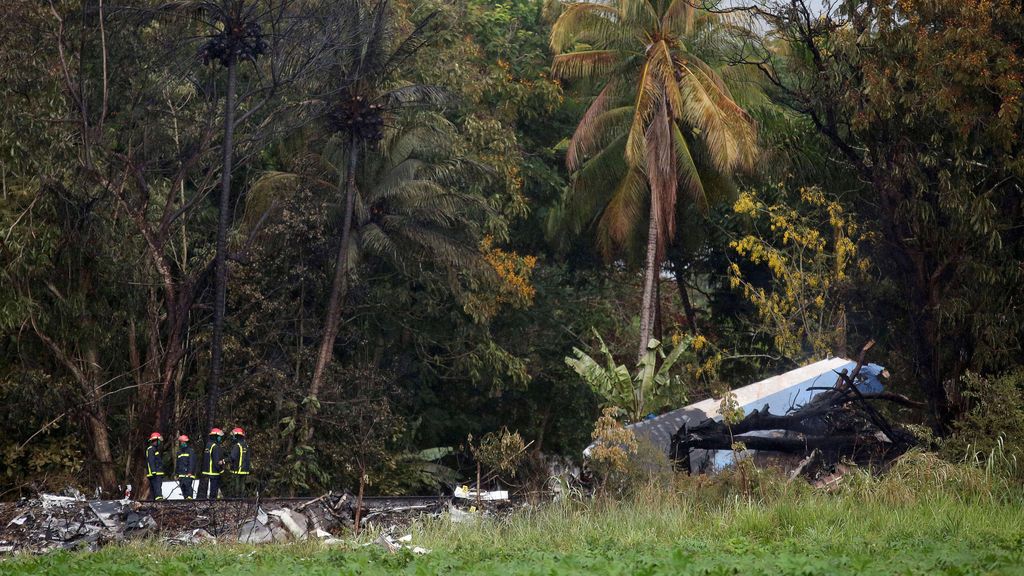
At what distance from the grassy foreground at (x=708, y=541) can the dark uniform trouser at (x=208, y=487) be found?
4924 millimetres

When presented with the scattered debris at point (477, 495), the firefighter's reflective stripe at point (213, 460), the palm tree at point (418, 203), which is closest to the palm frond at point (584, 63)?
the palm tree at point (418, 203)

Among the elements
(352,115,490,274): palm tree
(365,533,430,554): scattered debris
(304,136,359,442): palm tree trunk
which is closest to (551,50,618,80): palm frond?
(352,115,490,274): palm tree

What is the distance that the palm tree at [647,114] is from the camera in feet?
83.0

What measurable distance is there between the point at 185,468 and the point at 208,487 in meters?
0.56

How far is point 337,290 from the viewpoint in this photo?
82.8ft

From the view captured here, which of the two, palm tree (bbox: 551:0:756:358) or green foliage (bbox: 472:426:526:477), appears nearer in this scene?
green foliage (bbox: 472:426:526:477)

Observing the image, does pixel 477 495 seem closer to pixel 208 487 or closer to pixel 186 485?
pixel 208 487

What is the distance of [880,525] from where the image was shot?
46.6 feet

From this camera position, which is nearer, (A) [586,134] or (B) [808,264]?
(A) [586,134]

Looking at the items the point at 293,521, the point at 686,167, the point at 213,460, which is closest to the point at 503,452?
the point at 293,521

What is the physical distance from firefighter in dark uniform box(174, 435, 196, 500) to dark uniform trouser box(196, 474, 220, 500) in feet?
0.82

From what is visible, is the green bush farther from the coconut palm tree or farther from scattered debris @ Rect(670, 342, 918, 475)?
the coconut palm tree

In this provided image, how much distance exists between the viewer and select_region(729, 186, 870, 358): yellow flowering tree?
26.1m

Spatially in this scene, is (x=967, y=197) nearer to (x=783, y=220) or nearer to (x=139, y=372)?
(x=783, y=220)
